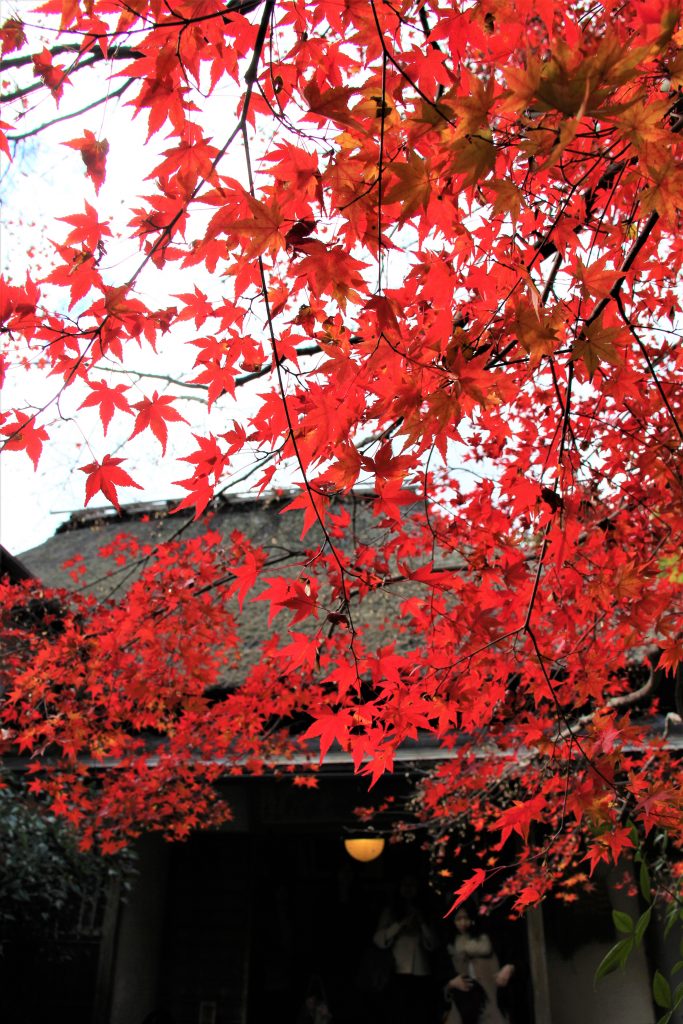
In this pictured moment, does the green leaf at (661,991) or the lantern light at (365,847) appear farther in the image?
the lantern light at (365,847)

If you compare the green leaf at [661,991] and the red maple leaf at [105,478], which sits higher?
the red maple leaf at [105,478]

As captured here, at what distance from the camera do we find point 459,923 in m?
6.15

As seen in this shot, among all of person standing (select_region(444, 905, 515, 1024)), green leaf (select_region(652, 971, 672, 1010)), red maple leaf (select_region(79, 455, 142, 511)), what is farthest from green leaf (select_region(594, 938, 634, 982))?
person standing (select_region(444, 905, 515, 1024))

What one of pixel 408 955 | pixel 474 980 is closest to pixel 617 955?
pixel 474 980

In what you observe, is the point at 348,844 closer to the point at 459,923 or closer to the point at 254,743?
the point at 459,923

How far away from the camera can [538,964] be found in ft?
19.8

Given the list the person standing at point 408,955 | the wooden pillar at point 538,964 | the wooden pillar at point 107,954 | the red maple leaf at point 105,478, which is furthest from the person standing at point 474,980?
the red maple leaf at point 105,478

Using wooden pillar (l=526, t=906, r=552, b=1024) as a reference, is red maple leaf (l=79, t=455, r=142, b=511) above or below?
above

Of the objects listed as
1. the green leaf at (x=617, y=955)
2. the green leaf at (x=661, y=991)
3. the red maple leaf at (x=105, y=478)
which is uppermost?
the red maple leaf at (x=105, y=478)

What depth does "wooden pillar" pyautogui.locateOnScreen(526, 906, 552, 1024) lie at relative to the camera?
231 inches

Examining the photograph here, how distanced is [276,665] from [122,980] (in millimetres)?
3265

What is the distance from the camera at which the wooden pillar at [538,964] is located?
587 cm

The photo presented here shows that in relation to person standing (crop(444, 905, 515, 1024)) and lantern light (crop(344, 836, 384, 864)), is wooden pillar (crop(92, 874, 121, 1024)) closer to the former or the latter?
lantern light (crop(344, 836, 384, 864))

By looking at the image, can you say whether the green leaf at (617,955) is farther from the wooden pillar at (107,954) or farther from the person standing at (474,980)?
the wooden pillar at (107,954)
